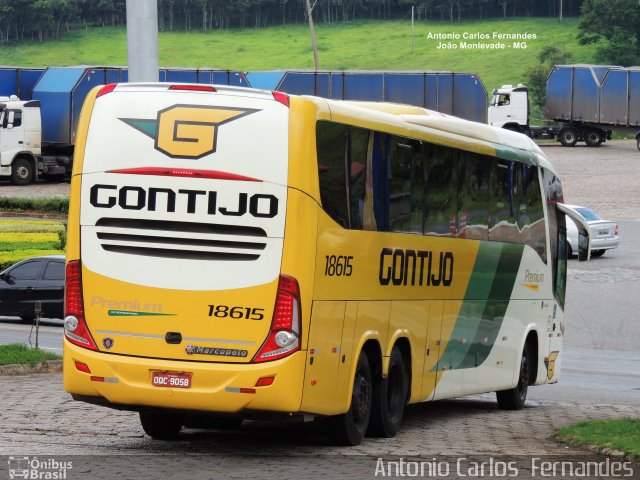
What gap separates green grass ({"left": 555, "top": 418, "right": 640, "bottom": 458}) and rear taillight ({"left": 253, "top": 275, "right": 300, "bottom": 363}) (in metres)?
3.00

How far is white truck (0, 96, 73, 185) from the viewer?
50544 mm

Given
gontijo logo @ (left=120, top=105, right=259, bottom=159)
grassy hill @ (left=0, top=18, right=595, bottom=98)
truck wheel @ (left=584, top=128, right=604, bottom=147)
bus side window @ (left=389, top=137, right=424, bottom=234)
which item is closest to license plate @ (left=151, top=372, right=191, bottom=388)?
gontijo logo @ (left=120, top=105, right=259, bottom=159)

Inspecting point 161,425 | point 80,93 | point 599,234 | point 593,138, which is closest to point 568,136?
point 593,138

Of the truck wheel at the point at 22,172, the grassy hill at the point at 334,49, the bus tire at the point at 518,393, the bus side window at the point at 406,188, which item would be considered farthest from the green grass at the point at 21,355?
the grassy hill at the point at 334,49

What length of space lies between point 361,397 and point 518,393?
5.96 m

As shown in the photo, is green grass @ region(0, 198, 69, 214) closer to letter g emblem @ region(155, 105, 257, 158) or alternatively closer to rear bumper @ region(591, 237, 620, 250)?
rear bumper @ region(591, 237, 620, 250)

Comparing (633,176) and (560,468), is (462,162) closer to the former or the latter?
(560,468)

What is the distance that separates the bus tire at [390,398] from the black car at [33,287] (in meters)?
15.5

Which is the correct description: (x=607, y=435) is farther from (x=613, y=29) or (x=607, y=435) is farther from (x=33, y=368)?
(x=613, y=29)

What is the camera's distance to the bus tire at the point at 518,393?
17875 millimetres

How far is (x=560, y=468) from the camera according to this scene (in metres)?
11.0

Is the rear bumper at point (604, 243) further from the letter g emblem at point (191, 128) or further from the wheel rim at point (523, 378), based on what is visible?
the letter g emblem at point (191, 128)

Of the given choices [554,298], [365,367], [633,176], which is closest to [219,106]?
[365,367]

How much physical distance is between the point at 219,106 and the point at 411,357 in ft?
12.4
